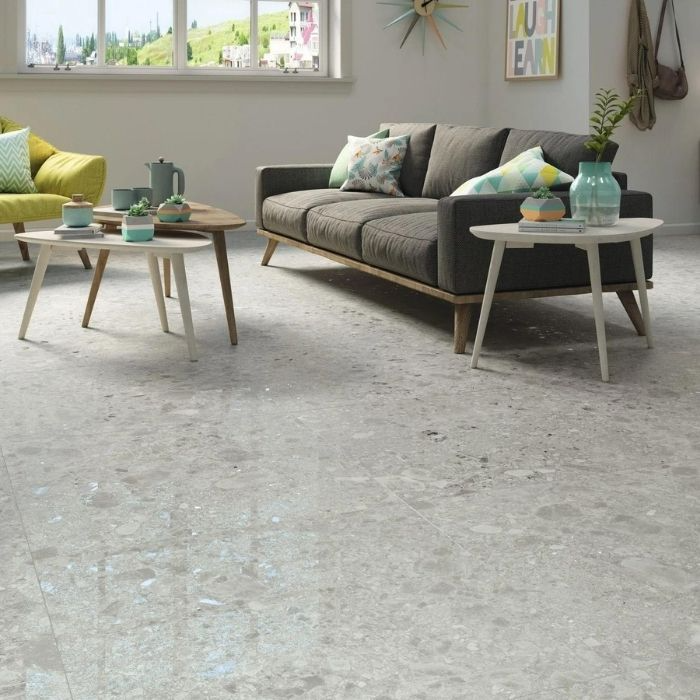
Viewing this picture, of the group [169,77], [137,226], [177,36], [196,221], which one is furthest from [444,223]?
[177,36]

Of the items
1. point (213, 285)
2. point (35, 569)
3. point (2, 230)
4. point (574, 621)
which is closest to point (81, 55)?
point (2, 230)

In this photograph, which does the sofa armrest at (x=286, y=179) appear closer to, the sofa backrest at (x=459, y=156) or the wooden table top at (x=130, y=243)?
the sofa backrest at (x=459, y=156)

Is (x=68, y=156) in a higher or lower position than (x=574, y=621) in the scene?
higher

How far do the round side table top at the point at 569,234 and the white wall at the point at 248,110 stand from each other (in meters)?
4.09

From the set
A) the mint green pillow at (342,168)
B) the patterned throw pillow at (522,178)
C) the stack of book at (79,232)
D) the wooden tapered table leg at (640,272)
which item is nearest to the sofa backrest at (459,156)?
the mint green pillow at (342,168)

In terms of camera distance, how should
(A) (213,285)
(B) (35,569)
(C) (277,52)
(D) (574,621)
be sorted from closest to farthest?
(D) (574,621) → (B) (35,569) → (A) (213,285) → (C) (277,52)

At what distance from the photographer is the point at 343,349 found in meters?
3.85

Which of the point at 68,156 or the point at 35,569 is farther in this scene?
the point at 68,156

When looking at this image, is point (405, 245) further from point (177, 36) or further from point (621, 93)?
point (177, 36)

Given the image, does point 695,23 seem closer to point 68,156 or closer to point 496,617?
point 68,156

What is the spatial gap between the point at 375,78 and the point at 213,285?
9.93 ft

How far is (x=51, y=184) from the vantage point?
5773mm

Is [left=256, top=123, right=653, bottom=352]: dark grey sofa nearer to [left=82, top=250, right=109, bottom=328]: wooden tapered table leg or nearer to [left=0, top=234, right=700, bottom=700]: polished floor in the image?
[left=0, top=234, right=700, bottom=700]: polished floor

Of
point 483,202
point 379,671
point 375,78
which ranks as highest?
point 375,78
